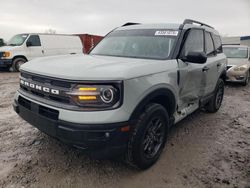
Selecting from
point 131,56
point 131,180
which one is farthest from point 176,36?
→ point 131,180

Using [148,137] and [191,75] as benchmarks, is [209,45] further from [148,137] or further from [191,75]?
[148,137]

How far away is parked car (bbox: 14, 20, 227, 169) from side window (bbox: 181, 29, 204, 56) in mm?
17

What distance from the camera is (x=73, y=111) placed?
2.10 metres

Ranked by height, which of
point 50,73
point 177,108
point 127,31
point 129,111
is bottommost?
point 177,108

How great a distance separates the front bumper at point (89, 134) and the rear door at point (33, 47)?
31.8 feet

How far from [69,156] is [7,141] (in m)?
1.16

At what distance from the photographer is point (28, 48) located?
1088 centimetres

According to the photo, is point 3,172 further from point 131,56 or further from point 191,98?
point 191,98

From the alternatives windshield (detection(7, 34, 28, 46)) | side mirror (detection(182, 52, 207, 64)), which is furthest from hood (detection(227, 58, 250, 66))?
windshield (detection(7, 34, 28, 46))

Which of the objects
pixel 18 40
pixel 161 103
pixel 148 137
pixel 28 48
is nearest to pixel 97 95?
pixel 148 137

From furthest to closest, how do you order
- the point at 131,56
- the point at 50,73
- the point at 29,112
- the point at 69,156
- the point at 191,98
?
the point at 191,98 < the point at 131,56 < the point at 69,156 < the point at 29,112 < the point at 50,73

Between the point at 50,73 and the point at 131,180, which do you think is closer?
the point at 50,73

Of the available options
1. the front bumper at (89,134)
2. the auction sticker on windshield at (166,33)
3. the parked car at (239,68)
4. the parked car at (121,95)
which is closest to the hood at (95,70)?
the parked car at (121,95)

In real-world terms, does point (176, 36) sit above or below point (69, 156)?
above
